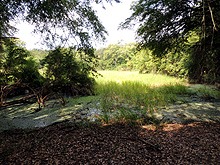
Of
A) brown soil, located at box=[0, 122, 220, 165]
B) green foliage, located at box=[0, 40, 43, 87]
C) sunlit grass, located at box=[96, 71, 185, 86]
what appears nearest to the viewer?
brown soil, located at box=[0, 122, 220, 165]

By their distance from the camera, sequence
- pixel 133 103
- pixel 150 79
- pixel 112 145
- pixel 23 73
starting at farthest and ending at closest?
pixel 150 79, pixel 23 73, pixel 133 103, pixel 112 145

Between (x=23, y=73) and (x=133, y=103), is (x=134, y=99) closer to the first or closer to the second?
(x=133, y=103)

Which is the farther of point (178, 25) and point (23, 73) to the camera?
point (23, 73)

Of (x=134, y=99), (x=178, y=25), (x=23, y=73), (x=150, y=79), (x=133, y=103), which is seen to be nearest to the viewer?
(x=178, y=25)

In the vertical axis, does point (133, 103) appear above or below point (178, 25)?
below

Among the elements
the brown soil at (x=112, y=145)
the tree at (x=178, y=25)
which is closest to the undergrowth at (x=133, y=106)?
the brown soil at (x=112, y=145)

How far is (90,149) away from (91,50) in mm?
1690

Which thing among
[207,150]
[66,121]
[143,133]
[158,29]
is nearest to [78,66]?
[66,121]

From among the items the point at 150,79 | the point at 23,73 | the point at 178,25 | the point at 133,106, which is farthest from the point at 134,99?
the point at 150,79

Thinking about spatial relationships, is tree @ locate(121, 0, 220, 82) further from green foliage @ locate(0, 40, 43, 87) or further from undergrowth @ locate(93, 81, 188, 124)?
green foliage @ locate(0, 40, 43, 87)

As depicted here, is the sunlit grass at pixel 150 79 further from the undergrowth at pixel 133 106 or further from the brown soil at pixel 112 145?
the brown soil at pixel 112 145

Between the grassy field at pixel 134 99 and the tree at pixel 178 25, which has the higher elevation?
the tree at pixel 178 25

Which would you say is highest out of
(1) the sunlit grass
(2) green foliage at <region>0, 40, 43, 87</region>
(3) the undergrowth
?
(2) green foliage at <region>0, 40, 43, 87</region>

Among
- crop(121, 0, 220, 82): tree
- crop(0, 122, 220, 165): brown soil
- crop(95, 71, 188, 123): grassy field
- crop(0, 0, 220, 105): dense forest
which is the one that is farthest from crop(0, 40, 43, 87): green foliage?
crop(121, 0, 220, 82): tree
